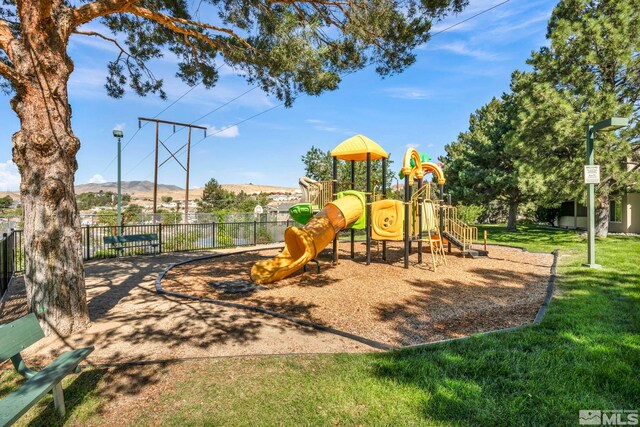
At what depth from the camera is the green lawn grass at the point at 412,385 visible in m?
2.89

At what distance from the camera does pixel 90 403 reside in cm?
323

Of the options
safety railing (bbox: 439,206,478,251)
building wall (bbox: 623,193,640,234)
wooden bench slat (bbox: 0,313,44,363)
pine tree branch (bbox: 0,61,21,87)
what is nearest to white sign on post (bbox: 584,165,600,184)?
safety railing (bbox: 439,206,478,251)

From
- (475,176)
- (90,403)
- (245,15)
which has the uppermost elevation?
(245,15)

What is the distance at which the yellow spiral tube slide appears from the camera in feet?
29.8

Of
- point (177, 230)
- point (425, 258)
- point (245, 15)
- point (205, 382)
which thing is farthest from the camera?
point (177, 230)

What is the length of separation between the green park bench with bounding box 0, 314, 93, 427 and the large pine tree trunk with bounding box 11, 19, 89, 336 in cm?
182

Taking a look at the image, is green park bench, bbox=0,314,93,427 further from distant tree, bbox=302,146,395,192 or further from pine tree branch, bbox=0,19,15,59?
distant tree, bbox=302,146,395,192

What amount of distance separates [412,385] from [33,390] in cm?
326

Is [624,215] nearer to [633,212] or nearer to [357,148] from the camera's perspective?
[633,212]

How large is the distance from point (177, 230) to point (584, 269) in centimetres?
1569

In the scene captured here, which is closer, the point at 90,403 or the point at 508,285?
the point at 90,403

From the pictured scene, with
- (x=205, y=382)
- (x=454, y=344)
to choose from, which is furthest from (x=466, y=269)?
(x=205, y=382)

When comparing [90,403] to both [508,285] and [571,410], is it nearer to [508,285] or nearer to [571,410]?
[571,410]

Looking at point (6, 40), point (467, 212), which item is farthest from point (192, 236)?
point (467, 212)
